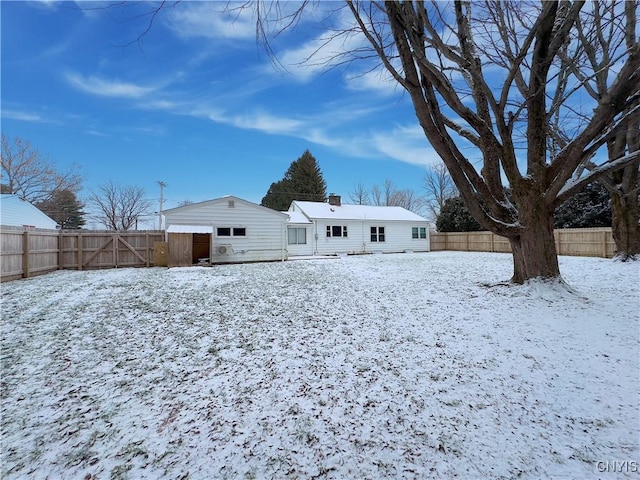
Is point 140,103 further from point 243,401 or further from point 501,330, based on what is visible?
point 501,330

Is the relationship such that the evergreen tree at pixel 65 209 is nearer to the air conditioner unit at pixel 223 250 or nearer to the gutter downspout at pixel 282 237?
the air conditioner unit at pixel 223 250

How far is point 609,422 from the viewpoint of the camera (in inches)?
82.8

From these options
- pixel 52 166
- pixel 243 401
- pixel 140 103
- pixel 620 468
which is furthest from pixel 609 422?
pixel 52 166

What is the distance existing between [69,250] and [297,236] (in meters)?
10.7

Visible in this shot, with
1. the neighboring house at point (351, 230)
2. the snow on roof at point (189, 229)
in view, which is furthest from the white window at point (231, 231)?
the neighboring house at point (351, 230)

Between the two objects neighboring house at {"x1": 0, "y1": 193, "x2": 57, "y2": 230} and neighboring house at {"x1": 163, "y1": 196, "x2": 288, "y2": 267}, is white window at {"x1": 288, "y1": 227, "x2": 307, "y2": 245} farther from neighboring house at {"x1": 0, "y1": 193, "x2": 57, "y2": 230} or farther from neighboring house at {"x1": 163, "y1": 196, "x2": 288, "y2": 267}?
neighboring house at {"x1": 0, "y1": 193, "x2": 57, "y2": 230}

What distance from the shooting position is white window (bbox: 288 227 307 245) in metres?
17.1

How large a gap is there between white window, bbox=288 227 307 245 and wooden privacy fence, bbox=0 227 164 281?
703cm

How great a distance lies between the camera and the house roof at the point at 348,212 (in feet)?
61.9

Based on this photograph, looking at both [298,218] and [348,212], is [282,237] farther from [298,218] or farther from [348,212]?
[348,212]

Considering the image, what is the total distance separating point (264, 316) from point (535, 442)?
376cm

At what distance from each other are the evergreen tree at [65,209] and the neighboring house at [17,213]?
10.7 metres

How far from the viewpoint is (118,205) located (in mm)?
30047

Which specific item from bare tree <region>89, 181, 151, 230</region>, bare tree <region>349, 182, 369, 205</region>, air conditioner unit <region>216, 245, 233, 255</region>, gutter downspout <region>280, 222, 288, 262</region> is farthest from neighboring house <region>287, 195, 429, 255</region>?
bare tree <region>89, 181, 151, 230</region>
